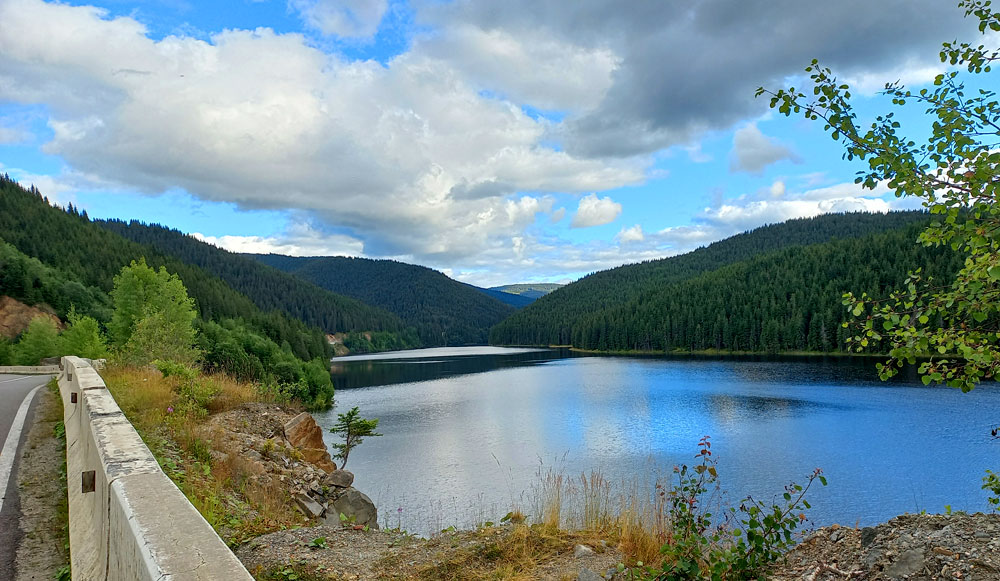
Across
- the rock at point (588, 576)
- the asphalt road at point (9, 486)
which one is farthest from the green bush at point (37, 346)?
the rock at point (588, 576)

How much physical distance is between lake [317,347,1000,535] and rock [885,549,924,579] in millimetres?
7740

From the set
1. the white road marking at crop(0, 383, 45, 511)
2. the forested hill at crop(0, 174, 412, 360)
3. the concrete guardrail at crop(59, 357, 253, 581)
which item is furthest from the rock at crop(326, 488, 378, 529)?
the forested hill at crop(0, 174, 412, 360)

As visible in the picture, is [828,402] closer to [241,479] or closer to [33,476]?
[241,479]

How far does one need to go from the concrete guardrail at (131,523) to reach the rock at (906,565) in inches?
198

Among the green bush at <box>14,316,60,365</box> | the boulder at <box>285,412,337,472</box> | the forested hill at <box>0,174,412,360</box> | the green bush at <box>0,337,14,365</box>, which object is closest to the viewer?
the boulder at <box>285,412,337,472</box>

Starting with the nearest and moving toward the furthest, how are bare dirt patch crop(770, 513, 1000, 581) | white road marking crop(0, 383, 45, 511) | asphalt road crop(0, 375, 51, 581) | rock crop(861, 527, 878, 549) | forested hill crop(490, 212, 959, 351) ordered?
bare dirt patch crop(770, 513, 1000, 581), asphalt road crop(0, 375, 51, 581), rock crop(861, 527, 878, 549), white road marking crop(0, 383, 45, 511), forested hill crop(490, 212, 959, 351)

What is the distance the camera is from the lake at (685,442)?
72.4 ft

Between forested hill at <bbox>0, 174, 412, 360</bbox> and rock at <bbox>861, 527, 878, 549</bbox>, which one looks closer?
rock at <bbox>861, 527, 878, 549</bbox>

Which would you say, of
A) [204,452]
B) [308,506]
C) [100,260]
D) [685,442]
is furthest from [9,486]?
[100,260]

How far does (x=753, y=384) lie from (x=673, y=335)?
7939 cm

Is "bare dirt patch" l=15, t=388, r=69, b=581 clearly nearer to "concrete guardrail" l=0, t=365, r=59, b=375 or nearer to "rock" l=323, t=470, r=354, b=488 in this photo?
"rock" l=323, t=470, r=354, b=488

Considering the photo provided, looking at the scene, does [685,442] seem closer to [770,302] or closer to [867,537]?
[867,537]

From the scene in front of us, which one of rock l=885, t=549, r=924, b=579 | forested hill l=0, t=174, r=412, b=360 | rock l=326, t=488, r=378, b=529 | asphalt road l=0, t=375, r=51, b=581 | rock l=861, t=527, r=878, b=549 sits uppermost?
forested hill l=0, t=174, r=412, b=360

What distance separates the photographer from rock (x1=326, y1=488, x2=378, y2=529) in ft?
39.4
